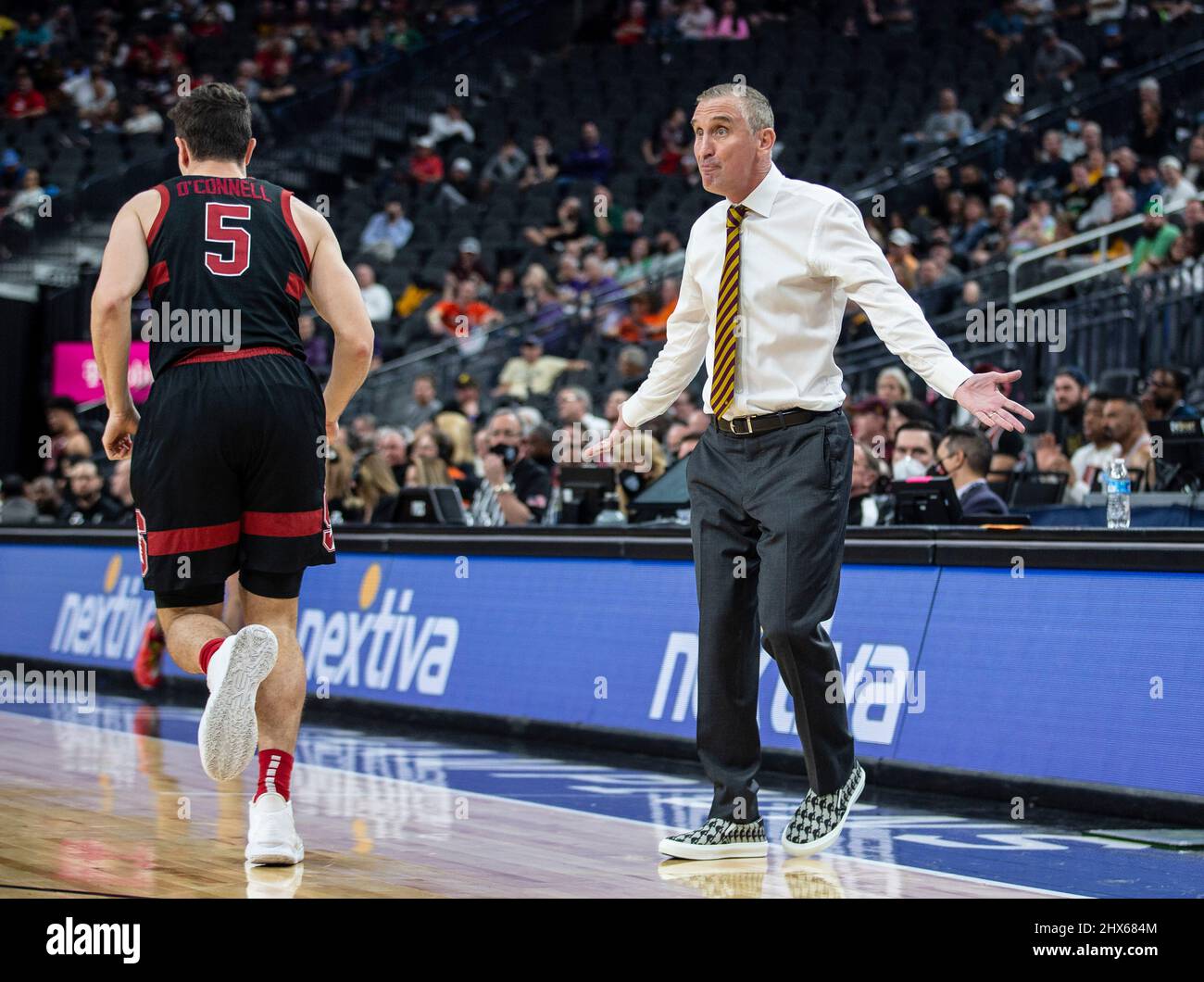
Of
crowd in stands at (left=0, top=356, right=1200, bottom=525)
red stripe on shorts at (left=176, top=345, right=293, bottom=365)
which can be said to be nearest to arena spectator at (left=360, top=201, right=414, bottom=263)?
crowd in stands at (left=0, top=356, right=1200, bottom=525)

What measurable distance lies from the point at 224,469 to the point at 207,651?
0.49m

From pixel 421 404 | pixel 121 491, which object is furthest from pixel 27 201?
pixel 121 491

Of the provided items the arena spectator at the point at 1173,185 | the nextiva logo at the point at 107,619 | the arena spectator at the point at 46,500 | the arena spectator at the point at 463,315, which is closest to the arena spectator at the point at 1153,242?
the arena spectator at the point at 1173,185

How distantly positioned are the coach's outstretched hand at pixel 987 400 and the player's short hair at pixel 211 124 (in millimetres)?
2128

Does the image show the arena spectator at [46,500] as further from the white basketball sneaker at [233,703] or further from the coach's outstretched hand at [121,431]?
the white basketball sneaker at [233,703]

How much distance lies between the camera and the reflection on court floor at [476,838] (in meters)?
4.41

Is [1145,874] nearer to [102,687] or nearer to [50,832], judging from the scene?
[50,832]

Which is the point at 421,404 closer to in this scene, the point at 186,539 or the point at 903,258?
the point at 903,258

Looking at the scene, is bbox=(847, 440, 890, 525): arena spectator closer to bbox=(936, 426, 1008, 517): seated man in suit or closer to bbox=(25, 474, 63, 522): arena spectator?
bbox=(936, 426, 1008, 517): seated man in suit

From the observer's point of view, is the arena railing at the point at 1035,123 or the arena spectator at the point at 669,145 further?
the arena spectator at the point at 669,145

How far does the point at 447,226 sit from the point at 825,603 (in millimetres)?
15331

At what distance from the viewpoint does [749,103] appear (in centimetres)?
487

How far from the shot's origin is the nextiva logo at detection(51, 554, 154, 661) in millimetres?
11445
